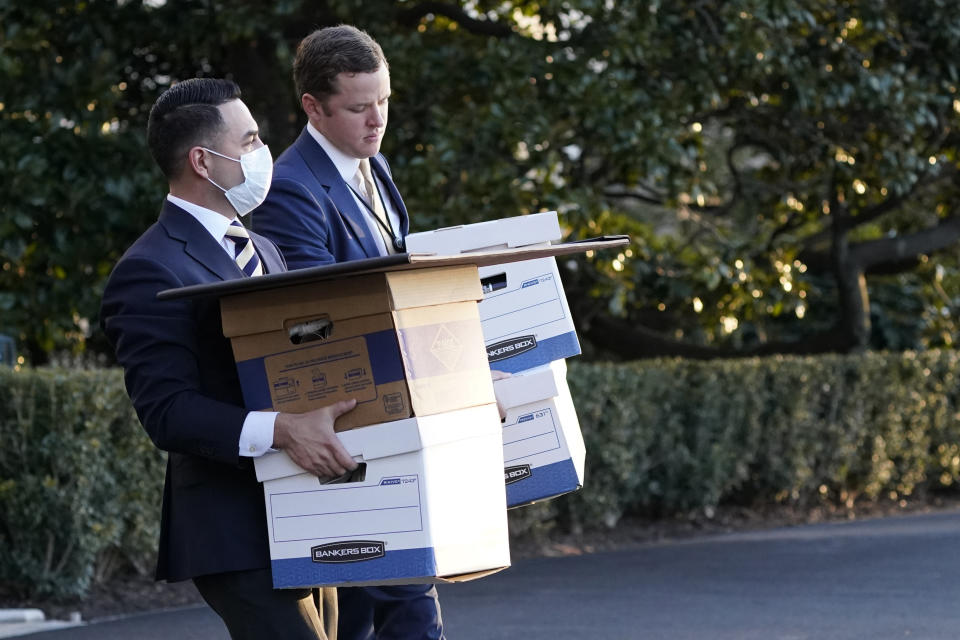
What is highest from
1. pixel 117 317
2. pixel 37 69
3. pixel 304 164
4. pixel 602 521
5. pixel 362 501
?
pixel 37 69

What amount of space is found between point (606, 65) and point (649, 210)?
1152 centimetres

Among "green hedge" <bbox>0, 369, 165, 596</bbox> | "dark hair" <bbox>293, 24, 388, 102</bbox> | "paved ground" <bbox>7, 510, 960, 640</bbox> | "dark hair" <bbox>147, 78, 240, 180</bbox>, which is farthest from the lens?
"green hedge" <bbox>0, 369, 165, 596</bbox>

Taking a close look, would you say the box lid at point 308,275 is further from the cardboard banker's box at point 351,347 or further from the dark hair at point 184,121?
the dark hair at point 184,121

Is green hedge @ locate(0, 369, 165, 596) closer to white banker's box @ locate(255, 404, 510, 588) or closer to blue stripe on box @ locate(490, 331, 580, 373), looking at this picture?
blue stripe on box @ locate(490, 331, 580, 373)

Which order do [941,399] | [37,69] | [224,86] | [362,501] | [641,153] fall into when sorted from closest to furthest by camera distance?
[362,501]
[224,86]
[641,153]
[37,69]
[941,399]

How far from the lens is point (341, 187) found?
373cm

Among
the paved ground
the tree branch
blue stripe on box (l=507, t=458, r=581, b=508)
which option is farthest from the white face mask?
the tree branch

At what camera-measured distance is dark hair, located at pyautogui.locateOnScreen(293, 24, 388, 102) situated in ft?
11.6

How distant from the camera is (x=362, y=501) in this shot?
282cm

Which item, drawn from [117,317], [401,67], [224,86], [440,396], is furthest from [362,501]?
[401,67]

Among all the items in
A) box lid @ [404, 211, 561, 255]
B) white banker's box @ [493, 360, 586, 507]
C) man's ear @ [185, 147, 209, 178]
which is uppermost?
man's ear @ [185, 147, 209, 178]

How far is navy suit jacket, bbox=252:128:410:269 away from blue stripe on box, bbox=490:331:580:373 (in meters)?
0.47

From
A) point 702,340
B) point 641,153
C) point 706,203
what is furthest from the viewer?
point 702,340

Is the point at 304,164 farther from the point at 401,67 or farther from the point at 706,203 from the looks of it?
the point at 706,203
